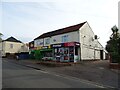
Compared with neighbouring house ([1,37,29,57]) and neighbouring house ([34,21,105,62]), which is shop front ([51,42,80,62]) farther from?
neighbouring house ([1,37,29,57])

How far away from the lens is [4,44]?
202 feet

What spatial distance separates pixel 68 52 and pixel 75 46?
57.8 inches

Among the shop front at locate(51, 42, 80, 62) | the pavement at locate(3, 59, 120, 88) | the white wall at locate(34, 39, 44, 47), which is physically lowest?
the pavement at locate(3, 59, 120, 88)

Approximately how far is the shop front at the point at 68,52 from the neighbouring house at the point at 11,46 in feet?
102

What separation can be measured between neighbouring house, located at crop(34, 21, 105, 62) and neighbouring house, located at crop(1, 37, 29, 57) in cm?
2483

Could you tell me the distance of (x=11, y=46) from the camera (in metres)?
63.2

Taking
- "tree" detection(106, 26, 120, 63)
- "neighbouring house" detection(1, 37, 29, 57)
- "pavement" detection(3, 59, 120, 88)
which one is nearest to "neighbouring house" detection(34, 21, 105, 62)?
"tree" detection(106, 26, 120, 63)

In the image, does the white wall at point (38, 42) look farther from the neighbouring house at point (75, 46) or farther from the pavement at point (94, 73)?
the pavement at point (94, 73)

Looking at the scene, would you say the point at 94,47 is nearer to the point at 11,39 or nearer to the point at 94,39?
the point at 94,39

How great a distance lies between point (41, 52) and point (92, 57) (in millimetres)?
10558

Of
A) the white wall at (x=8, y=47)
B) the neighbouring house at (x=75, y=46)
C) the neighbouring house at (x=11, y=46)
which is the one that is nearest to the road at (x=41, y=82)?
the neighbouring house at (x=75, y=46)

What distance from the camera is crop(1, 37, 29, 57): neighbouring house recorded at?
202 ft

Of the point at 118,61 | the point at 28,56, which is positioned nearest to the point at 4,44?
the point at 28,56

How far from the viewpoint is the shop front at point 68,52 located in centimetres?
3089
